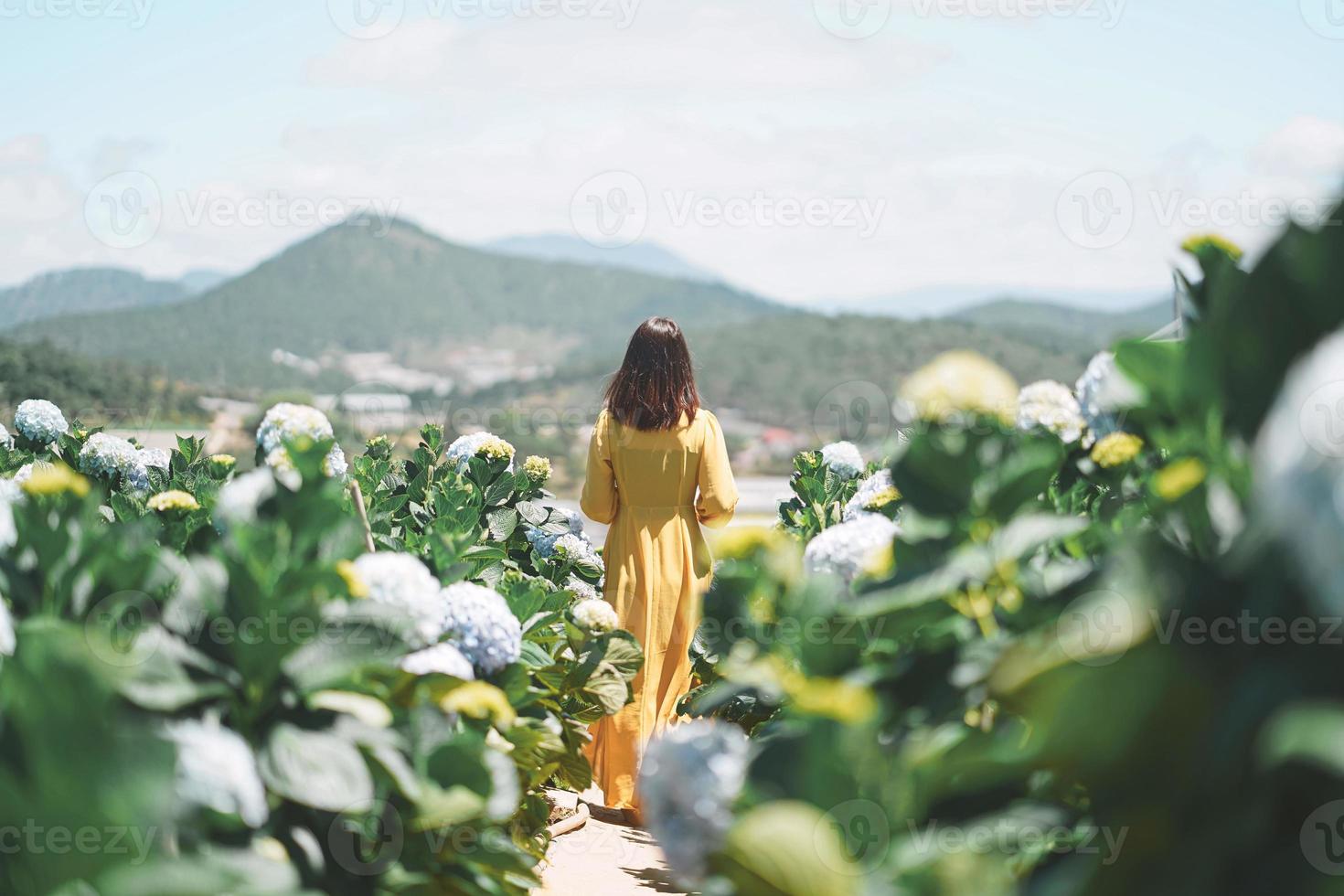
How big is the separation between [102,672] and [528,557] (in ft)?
11.2

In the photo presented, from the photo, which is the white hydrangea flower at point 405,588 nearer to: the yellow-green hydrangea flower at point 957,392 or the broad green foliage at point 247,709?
the broad green foliage at point 247,709

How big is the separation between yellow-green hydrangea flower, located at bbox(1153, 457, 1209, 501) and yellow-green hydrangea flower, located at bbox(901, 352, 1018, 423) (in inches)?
12.1

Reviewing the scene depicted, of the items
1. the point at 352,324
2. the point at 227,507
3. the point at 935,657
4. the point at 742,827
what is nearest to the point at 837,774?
the point at 742,827

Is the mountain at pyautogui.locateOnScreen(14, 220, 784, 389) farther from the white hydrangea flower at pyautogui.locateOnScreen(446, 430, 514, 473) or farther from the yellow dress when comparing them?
the yellow dress

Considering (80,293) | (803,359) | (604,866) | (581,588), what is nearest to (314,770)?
(604,866)

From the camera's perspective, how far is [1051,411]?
182cm

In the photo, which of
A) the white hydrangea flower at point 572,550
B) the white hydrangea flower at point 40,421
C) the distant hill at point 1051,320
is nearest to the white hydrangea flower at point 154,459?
the white hydrangea flower at point 40,421

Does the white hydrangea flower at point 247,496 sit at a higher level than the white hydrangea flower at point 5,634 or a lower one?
higher

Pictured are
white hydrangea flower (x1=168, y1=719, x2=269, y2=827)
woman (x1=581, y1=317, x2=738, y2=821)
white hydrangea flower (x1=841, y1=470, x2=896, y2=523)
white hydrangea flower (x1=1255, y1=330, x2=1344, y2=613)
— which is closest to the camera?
white hydrangea flower (x1=1255, y1=330, x2=1344, y2=613)

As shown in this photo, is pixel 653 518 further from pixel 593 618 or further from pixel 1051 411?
pixel 1051 411

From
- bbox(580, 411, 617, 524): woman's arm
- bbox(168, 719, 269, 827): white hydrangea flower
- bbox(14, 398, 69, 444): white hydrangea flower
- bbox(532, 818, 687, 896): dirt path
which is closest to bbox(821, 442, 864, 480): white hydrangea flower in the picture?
bbox(580, 411, 617, 524): woman's arm

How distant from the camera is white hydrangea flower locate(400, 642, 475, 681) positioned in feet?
6.03

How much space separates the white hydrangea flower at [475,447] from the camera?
4.47 meters

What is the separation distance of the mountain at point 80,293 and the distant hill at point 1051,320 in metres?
57.9
